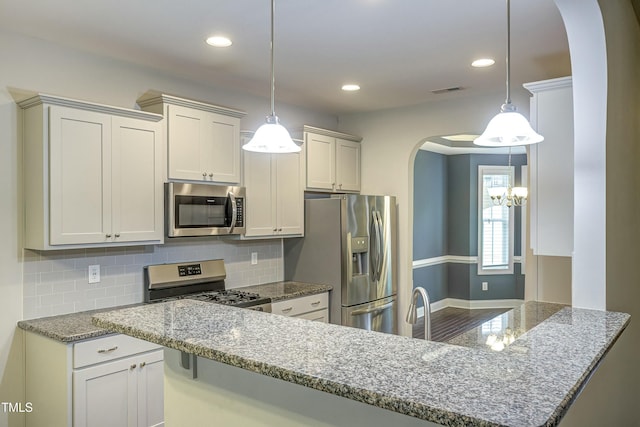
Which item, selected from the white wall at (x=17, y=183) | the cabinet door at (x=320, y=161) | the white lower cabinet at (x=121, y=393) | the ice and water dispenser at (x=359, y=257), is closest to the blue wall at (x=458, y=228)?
the cabinet door at (x=320, y=161)

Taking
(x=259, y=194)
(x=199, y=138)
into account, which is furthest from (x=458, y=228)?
(x=199, y=138)

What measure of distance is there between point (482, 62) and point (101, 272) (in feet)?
10.2

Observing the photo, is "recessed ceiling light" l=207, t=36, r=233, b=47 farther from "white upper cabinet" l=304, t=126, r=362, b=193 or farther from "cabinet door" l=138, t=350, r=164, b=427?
"cabinet door" l=138, t=350, r=164, b=427

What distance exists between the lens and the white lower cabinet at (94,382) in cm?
278

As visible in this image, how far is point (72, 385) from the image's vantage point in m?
2.78

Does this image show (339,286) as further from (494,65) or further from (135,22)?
(135,22)

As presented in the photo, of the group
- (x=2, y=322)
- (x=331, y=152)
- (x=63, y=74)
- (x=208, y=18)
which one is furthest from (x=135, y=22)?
(x=331, y=152)

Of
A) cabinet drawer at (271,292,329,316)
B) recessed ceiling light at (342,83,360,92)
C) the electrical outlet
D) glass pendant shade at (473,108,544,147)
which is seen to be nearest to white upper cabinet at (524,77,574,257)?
glass pendant shade at (473,108,544,147)

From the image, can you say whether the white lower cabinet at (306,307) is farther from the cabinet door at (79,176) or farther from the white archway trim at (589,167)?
Answer: the white archway trim at (589,167)

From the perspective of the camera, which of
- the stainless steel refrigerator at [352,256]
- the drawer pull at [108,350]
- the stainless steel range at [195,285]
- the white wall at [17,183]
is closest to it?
the drawer pull at [108,350]

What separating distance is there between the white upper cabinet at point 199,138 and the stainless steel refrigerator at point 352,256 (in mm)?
979

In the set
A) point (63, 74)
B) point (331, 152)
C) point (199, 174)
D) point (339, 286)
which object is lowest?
point (339, 286)

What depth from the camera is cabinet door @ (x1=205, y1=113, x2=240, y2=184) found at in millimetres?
3801

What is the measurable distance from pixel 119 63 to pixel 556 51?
10.0 feet
